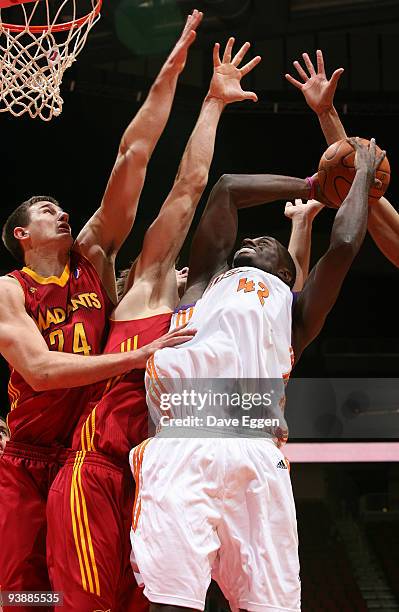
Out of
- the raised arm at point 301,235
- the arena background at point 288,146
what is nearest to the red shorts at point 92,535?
the raised arm at point 301,235

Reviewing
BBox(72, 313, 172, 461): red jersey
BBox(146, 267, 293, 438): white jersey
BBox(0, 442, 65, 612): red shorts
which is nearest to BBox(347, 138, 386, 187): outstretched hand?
BBox(146, 267, 293, 438): white jersey

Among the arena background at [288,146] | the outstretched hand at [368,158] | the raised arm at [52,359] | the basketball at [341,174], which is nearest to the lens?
the raised arm at [52,359]

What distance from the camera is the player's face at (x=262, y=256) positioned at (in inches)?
116

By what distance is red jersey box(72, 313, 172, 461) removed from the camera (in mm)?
2789

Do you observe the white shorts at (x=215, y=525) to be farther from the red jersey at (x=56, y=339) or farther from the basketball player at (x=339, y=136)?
the basketball player at (x=339, y=136)

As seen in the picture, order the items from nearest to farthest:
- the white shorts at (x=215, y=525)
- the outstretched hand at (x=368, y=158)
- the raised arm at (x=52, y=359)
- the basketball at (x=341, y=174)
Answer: the white shorts at (x=215, y=525) → the raised arm at (x=52, y=359) → the outstretched hand at (x=368, y=158) → the basketball at (x=341, y=174)

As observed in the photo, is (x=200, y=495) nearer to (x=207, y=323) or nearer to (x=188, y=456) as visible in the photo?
(x=188, y=456)

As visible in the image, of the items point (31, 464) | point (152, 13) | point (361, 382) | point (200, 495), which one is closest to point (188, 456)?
point (200, 495)

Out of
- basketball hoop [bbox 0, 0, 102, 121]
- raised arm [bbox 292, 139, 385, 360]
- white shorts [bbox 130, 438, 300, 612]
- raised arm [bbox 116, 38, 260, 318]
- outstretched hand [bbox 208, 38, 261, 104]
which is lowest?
white shorts [bbox 130, 438, 300, 612]

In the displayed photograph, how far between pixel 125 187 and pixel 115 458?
1.03 meters

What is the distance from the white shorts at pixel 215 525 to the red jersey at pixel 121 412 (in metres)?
0.24

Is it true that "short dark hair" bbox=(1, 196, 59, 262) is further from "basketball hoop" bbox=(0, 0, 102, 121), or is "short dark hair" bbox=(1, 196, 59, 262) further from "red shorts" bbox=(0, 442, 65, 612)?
"red shorts" bbox=(0, 442, 65, 612)

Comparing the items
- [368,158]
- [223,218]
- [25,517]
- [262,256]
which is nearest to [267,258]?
[262,256]

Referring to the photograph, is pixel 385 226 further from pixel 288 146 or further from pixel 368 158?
pixel 288 146
